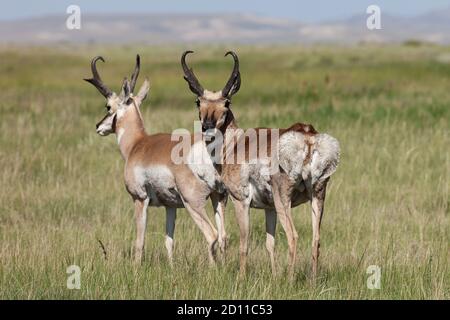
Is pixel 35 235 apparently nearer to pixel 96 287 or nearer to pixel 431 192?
pixel 96 287

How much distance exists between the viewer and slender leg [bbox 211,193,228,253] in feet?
27.1

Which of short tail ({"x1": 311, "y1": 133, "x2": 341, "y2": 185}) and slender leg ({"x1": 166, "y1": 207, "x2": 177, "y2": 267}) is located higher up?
short tail ({"x1": 311, "y1": 133, "x2": 341, "y2": 185})

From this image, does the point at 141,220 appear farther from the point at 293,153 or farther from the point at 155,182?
the point at 293,153

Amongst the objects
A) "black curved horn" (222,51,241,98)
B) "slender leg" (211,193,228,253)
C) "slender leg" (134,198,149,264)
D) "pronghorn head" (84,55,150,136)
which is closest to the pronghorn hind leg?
"black curved horn" (222,51,241,98)

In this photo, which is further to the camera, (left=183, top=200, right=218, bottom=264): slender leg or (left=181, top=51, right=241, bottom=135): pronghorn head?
(left=183, top=200, right=218, bottom=264): slender leg

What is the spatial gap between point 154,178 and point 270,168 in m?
1.64

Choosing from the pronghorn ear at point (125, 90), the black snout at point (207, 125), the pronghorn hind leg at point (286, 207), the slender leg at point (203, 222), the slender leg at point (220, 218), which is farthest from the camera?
the pronghorn ear at point (125, 90)

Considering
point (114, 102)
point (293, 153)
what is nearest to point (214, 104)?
point (293, 153)

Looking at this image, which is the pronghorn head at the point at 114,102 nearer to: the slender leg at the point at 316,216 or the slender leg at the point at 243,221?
the slender leg at the point at 243,221

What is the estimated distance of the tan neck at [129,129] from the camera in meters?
9.33

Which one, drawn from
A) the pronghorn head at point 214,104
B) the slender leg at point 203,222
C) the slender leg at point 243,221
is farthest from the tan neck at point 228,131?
the slender leg at point 203,222

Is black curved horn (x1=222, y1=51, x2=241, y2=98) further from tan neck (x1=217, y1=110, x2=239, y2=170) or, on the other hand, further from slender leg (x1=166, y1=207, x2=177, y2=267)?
slender leg (x1=166, y1=207, x2=177, y2=267)

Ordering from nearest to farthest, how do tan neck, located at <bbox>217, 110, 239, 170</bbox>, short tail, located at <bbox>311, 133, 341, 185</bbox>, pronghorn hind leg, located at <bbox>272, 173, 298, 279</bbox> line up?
short tail, located at <bbox>311, 133, 341, 185</bbox>, pronghorn hind leg, located at <bbox>272, 173, 298, 279</bbox>, tan neck, located at <bbox>217, 110, 239, 170</bbox>
